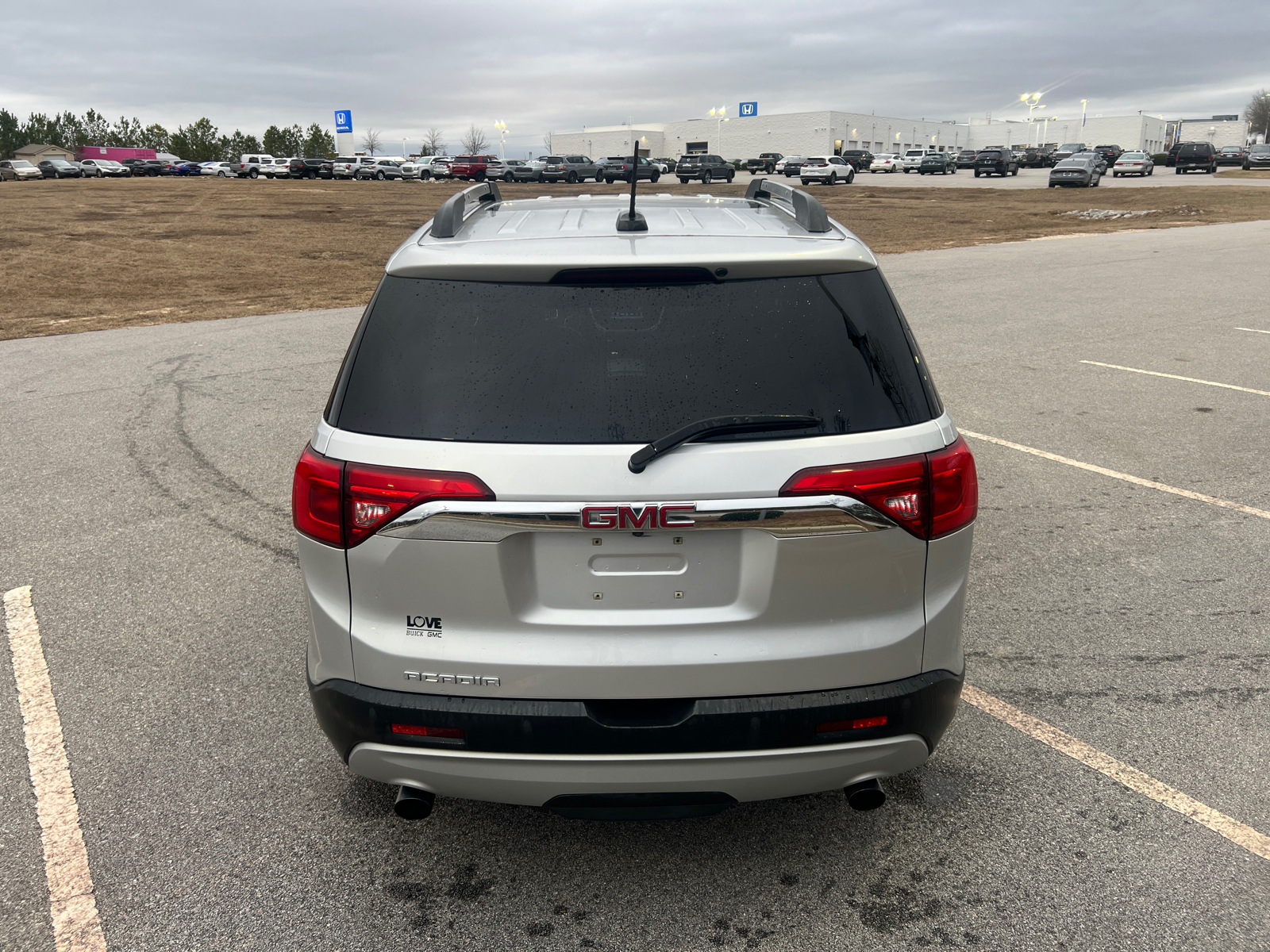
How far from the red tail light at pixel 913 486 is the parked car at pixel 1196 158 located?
70.2 meters

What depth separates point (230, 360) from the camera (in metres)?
10.1

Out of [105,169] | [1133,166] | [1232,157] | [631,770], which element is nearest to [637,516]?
[631,770]

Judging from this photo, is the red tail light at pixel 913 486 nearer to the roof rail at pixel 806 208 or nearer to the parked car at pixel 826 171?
the roof rail at pixel 806 208

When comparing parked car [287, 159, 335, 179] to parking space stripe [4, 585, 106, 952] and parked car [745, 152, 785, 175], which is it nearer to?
parked car [745, 152, 785, 175]

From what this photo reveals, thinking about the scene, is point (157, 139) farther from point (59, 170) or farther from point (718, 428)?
point (718, 428)

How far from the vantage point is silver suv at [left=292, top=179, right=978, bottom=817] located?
223 centimetres

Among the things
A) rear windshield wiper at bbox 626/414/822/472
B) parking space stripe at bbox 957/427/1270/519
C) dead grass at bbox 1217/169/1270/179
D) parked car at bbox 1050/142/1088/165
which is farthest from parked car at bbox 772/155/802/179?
rear windshield wiper at bbox 626/414/822/472

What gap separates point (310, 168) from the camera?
6481cm

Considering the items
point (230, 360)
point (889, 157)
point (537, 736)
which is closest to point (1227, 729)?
point (537, 736)

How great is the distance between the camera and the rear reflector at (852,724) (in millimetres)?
2344

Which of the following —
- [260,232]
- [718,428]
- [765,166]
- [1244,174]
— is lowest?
[718,428]

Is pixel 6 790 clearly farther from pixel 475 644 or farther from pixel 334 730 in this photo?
pixel 475 644

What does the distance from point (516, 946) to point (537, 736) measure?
2.04 feet

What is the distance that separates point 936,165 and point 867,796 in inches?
2903
